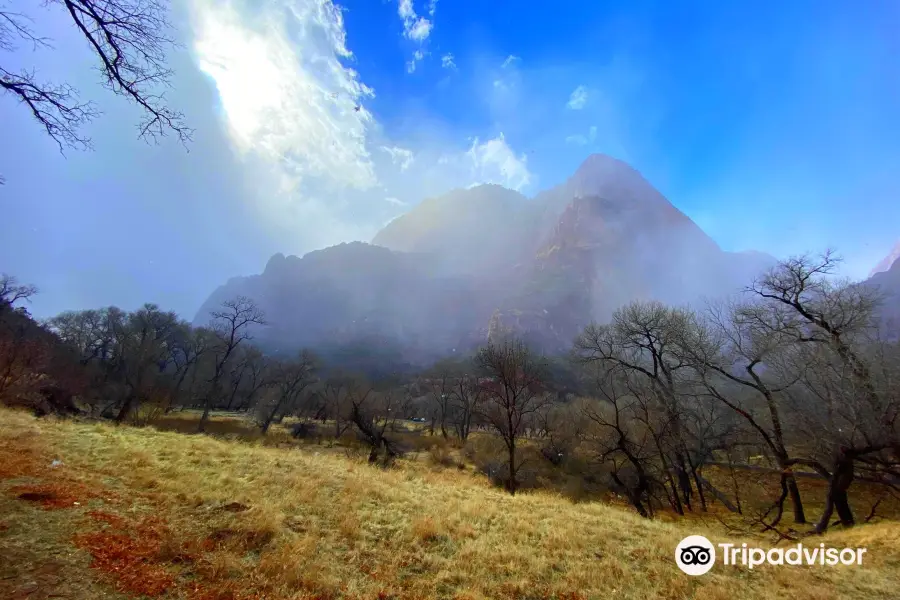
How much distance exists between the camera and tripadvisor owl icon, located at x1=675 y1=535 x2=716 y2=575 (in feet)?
23.5

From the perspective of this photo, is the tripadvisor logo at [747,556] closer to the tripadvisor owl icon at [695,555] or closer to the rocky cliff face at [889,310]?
the tripadvisor owl icon at [695,555]

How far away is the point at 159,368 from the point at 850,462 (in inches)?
3039

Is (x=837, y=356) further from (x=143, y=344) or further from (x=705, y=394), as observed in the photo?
(x=143, y=344)

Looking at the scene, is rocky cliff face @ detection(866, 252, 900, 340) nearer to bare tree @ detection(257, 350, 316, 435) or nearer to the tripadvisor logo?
the tripadvisor logo

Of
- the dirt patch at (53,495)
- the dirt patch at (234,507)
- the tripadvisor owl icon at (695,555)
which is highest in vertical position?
the dirt patch at (53,495)

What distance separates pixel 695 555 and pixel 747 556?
1451 mm

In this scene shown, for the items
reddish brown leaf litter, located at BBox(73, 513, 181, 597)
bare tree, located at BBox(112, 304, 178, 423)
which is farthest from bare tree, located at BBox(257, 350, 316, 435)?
reddish brown leaf litter, located at BBox(73, 513, 181, 597)

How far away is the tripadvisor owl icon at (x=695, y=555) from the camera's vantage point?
717 cm

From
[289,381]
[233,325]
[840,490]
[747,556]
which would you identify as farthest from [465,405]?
[747,556]

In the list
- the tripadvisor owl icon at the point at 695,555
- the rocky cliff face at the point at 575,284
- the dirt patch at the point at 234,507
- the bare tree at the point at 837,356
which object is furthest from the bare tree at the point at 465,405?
the rocky cliff face at the point at 575,284

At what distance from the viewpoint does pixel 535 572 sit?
6.21m

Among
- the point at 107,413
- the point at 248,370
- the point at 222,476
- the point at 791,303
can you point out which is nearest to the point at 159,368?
the point at 248,370

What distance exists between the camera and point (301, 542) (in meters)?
5.94

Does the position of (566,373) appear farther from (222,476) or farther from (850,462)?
(222,476)
